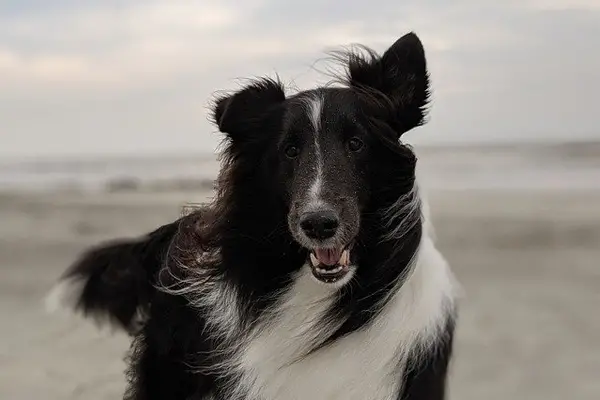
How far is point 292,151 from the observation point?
132 inches

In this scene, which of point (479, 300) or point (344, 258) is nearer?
point (344, 258)

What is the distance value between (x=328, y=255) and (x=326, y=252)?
0.02 metres

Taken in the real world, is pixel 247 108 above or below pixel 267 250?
above

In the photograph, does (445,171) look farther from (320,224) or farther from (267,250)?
(320,224)

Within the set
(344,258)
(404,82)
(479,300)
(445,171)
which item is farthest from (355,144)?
(445,171)

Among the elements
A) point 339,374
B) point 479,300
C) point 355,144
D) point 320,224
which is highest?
point 355,144

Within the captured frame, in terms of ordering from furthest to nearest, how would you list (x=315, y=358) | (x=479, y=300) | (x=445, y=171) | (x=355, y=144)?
1. (x=445, y=171)
2. (x=479, y=300)
3. (x=315, y=358)
4. (x=355, y=144)

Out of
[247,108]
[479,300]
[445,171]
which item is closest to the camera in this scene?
[247,108]

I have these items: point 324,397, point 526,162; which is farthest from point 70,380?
point 526,162

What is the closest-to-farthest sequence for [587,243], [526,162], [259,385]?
[259,385] → [587,243] → [526,162]

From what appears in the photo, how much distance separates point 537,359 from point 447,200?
877 cm

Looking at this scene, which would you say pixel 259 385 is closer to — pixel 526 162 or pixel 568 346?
pixel 568 346

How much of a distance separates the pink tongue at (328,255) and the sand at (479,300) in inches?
103

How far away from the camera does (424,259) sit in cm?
341
